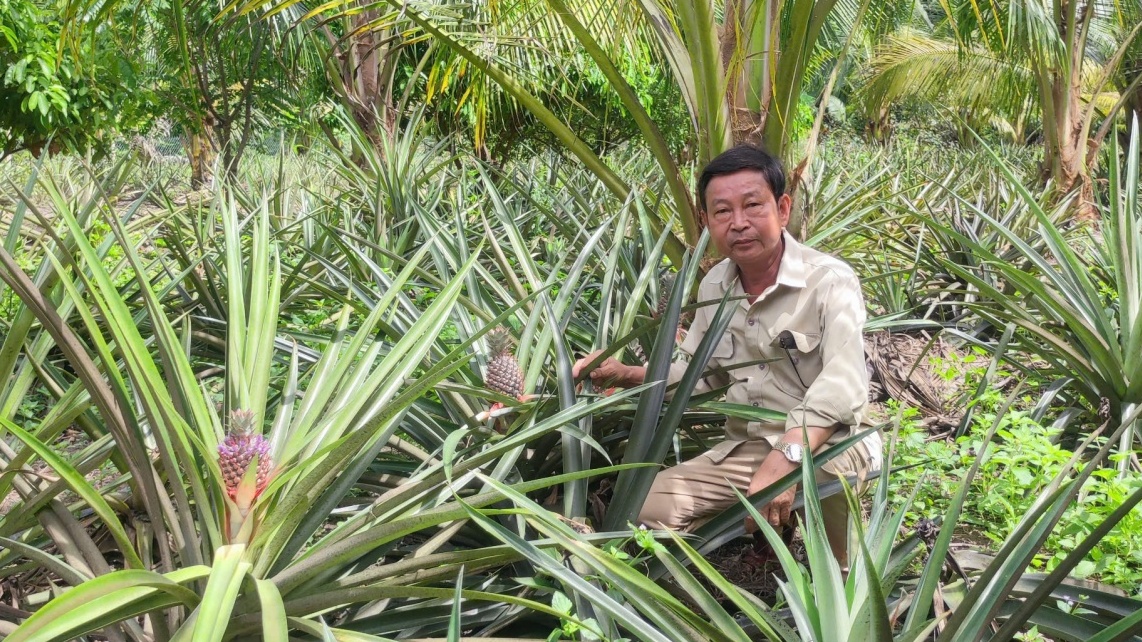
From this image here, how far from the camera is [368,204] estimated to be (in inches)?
178

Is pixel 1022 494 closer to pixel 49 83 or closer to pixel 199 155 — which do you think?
pixel 49 83

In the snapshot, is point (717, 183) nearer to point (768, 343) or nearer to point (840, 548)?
point (768, 343)

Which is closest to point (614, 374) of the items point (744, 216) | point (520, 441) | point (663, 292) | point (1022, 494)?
point (744, 216)

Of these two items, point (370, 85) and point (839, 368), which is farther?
point (370, 85)

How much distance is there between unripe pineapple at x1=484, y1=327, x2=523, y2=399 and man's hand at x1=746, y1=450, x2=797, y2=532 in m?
0.51

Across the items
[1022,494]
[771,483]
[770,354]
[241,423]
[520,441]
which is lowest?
[1022,494]

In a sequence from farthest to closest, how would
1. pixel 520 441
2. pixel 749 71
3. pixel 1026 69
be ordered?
pixel 1026 69 → pixel 749 71 → pixel 520 441

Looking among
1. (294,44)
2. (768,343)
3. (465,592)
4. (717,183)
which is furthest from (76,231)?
(294,44)

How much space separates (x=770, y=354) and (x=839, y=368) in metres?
0.24

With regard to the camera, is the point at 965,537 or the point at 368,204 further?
the point at 368,204

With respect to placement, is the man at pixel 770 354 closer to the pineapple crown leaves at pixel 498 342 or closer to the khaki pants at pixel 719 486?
the khaki pants at pixel 719 486

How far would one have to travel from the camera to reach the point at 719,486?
6.32 feet

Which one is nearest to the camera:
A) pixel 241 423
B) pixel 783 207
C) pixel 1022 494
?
pixel 241 423

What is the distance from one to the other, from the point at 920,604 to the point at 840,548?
0.70m
